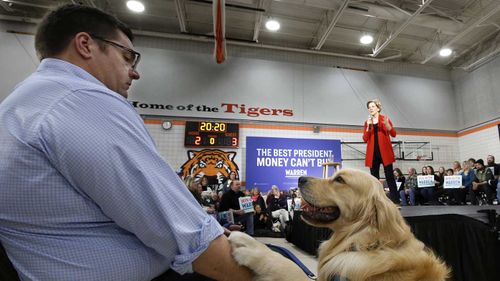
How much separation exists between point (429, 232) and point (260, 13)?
9.38 m

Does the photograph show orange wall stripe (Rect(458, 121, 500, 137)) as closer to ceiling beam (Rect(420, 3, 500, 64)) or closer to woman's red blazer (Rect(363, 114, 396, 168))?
ceiling beam (Rect(420, 3, 500, 64))

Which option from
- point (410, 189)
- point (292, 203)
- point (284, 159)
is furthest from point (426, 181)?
point (284, 159)

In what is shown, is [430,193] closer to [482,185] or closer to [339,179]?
[482,185]

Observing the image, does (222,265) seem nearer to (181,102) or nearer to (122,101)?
(122,101)

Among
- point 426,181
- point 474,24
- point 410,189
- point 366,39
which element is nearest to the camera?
point 426,181

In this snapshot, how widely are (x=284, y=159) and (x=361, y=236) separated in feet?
32.1

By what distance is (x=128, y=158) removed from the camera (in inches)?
28.4

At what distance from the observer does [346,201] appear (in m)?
2.08

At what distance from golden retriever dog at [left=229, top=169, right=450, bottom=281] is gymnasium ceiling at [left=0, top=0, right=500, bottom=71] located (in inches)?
363

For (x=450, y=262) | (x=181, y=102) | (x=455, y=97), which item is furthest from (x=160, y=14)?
(x=455, y=97)

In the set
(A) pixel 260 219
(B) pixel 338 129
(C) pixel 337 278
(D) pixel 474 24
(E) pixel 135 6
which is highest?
(E) pixel 135 6

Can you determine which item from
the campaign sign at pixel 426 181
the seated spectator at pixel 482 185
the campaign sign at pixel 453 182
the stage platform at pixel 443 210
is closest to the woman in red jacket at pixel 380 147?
the stage platform at pixel 443 210

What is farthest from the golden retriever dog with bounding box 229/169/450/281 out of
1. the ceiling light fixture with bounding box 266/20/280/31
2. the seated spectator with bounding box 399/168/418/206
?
the ceiling light fixture with bounding box 266/20/280/31

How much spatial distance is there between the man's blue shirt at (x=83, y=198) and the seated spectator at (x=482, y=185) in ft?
35.1
